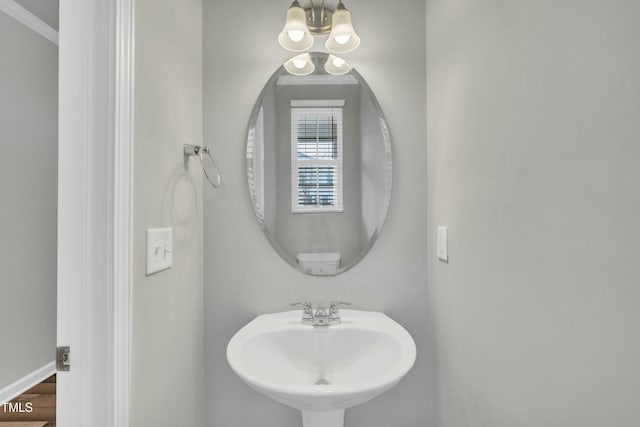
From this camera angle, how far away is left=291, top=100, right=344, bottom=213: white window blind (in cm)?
139

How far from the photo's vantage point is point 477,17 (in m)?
0.94

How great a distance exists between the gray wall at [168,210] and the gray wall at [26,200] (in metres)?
1.43

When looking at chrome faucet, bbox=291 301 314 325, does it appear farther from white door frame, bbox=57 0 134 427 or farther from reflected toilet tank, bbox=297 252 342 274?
white door frame, bbox=57 0 134 427

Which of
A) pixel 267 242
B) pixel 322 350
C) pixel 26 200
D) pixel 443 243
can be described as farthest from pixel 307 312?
pixel 26 200

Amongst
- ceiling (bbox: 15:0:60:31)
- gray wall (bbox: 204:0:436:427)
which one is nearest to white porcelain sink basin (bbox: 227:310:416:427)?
gray wall (bbox: 204:0:436:427)

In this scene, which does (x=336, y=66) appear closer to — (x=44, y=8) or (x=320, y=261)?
(x=320, y=261)

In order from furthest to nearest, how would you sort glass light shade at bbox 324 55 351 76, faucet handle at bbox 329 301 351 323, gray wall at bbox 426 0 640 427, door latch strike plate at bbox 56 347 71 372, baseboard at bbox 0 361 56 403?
baseboard at bbox 0 361 56 403 < glass light shade at bbox 324 55 351 76 < faucet handle at bbox 329 301 351 323 < door latch strike plate at bbox 56 347 71 372 < gray wall at bbox 426 0 640 427

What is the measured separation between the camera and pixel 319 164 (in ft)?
4.56

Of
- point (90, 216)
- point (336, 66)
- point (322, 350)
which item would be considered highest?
point (336, 66)

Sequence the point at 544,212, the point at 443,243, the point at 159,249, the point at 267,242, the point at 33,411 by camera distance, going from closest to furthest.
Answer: the point at 544,212 → the point at 159,249 → the point at 443,243 → the point at 267,242 → the point at 33,411

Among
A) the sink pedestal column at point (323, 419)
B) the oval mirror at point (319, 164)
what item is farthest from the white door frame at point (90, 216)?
the oval mirror at point (319, 164)

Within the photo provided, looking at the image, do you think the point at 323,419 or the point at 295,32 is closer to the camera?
the point at 323,419

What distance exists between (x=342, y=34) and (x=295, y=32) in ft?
0.57

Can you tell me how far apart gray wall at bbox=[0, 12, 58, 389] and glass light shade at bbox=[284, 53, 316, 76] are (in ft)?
5.54
